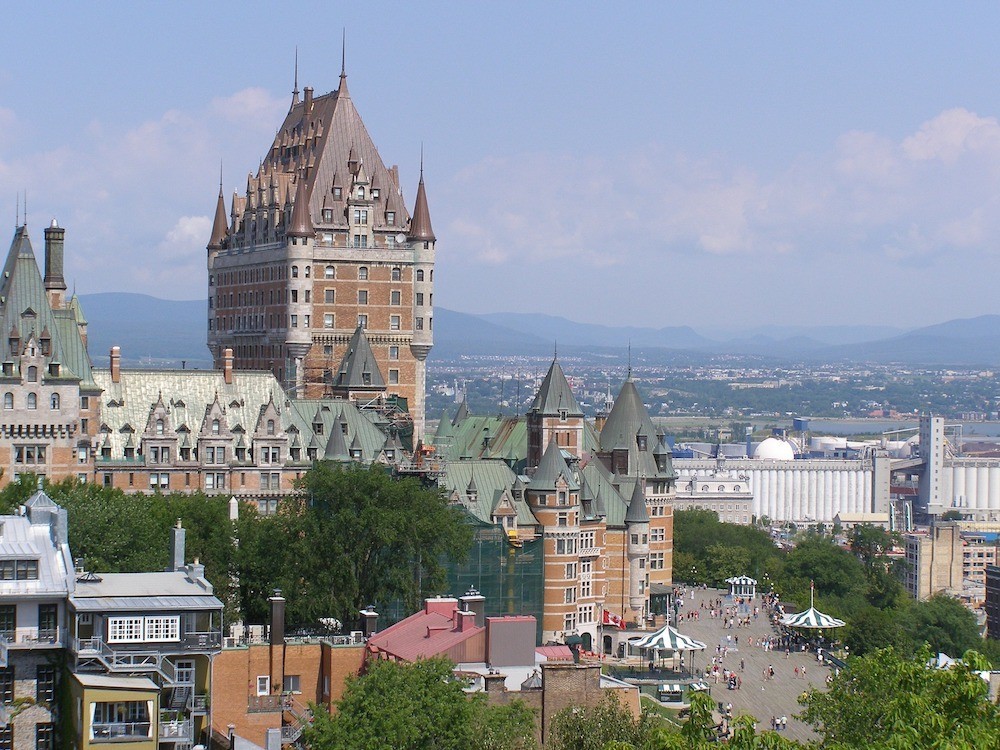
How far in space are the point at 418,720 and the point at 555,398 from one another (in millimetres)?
78023

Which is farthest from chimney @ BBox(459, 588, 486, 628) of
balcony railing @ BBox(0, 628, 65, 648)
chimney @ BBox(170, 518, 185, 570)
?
balcony railing @ BBox(0, 628, 65, 648)

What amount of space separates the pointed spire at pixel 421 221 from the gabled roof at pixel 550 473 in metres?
34.9

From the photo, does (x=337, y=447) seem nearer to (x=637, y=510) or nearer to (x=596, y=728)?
(x=637, y=510)

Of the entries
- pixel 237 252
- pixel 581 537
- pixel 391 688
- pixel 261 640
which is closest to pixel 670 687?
pixel 581 537

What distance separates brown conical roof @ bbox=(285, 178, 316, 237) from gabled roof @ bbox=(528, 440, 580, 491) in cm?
3464

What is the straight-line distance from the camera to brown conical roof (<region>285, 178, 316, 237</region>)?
16462cm

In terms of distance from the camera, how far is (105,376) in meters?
136

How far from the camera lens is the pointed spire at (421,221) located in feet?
555

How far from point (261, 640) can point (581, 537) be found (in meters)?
52.6

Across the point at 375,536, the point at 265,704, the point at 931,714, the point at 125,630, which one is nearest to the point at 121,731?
the point at 125,630

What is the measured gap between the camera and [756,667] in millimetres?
143875

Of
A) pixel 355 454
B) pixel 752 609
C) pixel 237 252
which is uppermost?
pixel 237 252

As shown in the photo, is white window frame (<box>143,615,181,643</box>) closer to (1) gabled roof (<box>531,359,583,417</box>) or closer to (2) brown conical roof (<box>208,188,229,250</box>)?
(1) gabled roof (<box>531,359,583,417</box>)

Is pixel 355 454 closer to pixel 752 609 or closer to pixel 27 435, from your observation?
pixel 27 435
